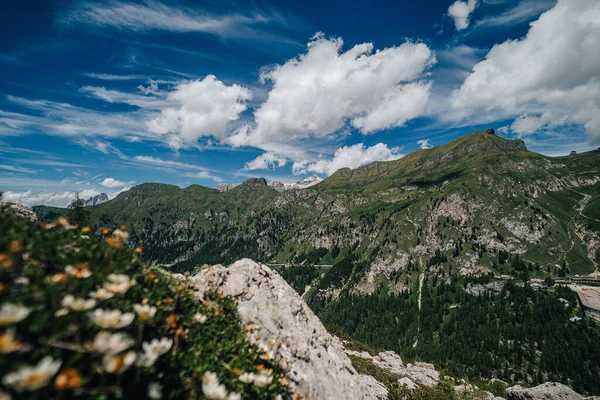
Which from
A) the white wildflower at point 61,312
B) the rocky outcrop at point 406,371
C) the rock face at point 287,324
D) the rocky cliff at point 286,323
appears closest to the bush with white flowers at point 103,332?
the white wildflower at point 61,312

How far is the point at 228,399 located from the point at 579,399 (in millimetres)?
56740

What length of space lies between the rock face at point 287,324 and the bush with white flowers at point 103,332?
3.12 metres

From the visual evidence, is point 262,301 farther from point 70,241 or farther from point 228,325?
point 70,241

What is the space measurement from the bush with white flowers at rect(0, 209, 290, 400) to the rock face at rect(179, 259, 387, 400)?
3.12 metres

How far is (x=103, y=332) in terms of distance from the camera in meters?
3.61

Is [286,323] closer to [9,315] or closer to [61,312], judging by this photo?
[61,312]

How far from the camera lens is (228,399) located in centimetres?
456

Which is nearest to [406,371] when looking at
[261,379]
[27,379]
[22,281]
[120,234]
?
[261,379]

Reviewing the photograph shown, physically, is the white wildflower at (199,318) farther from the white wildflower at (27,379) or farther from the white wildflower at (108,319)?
the white wildflower at (27,379)

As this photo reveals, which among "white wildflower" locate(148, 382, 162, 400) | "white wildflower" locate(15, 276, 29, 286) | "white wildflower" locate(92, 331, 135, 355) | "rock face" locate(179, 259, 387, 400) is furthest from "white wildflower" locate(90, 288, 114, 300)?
"rock face" locate(179, 259, 387, 400)

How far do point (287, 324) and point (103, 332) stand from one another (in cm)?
947

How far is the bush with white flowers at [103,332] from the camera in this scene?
305 centimetres

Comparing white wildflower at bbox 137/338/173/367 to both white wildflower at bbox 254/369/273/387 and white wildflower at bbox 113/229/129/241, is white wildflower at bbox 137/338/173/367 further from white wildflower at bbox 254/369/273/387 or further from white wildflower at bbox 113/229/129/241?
white wildflower at bbox 113/229/129/241

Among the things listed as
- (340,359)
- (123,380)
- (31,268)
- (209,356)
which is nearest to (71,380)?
(123,380)
